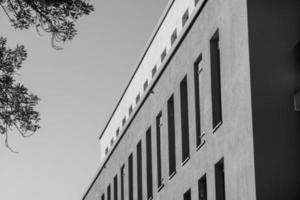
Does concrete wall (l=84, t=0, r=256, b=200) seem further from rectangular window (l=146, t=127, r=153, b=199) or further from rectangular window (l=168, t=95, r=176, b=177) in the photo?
rectangular window (l=146, t=127, r=153, b=199)

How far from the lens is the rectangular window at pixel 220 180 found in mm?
33500

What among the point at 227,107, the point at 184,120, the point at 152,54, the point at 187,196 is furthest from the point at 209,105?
the point at 152,54

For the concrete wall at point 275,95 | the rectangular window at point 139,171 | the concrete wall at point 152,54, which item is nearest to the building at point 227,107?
the concrete wall at point 275,95

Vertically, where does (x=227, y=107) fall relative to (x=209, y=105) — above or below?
below

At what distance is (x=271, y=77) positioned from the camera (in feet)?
101

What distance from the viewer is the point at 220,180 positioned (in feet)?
111

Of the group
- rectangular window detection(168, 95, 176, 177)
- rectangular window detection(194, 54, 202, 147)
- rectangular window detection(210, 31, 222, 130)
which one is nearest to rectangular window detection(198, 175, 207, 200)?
rectangular window detection(194, 54, 202, 147)

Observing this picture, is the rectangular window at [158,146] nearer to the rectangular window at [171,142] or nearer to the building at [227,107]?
the building at [227,107]

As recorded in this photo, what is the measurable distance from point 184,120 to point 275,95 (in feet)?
28.8

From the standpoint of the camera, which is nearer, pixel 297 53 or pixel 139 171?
pixel 297 53

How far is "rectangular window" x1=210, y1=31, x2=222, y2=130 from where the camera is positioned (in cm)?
3447

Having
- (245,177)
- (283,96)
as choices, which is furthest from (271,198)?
(283,96)

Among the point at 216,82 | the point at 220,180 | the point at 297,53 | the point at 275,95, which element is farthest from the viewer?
the point at 216,82

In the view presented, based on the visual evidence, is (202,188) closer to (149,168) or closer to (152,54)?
(149,168)
